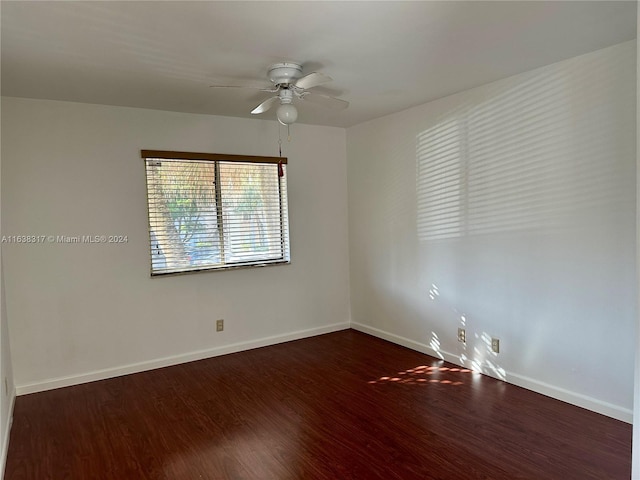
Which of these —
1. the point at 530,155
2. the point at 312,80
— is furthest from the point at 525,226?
the point at 312,80

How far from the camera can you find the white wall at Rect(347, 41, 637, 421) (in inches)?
105

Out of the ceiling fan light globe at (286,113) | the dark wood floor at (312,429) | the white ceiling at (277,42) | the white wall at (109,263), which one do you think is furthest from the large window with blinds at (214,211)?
the ceiling fan light globe at (286,113)

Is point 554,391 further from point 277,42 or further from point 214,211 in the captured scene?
point 214,211

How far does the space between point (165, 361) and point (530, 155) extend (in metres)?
3.56

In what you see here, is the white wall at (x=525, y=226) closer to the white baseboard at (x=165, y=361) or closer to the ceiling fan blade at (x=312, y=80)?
the white baseboard at (x=165, y=361)

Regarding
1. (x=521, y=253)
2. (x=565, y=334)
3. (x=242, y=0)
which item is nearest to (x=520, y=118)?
(x=521, y=253)

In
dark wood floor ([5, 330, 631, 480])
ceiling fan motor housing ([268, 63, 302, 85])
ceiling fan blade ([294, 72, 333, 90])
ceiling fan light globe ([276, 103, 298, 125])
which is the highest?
ceiling fan motor housing ([268, 63, 302, 85])

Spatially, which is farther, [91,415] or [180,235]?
[180,235]

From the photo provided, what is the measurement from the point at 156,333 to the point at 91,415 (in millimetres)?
975

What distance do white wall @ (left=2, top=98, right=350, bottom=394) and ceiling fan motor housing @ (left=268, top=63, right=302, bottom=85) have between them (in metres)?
1.46

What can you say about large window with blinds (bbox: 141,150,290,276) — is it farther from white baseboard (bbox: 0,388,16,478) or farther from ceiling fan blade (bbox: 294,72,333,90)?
ceiling fan blade (bbox: 294,72,333,90)

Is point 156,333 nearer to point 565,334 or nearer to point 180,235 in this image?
point 180,235

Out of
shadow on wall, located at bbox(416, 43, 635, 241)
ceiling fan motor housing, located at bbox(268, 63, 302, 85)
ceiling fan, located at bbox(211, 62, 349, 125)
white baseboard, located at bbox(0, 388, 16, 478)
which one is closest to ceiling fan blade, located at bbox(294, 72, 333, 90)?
ceiling fan, located at bbox(211, 62, 349, 125)

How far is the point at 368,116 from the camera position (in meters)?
4.33
